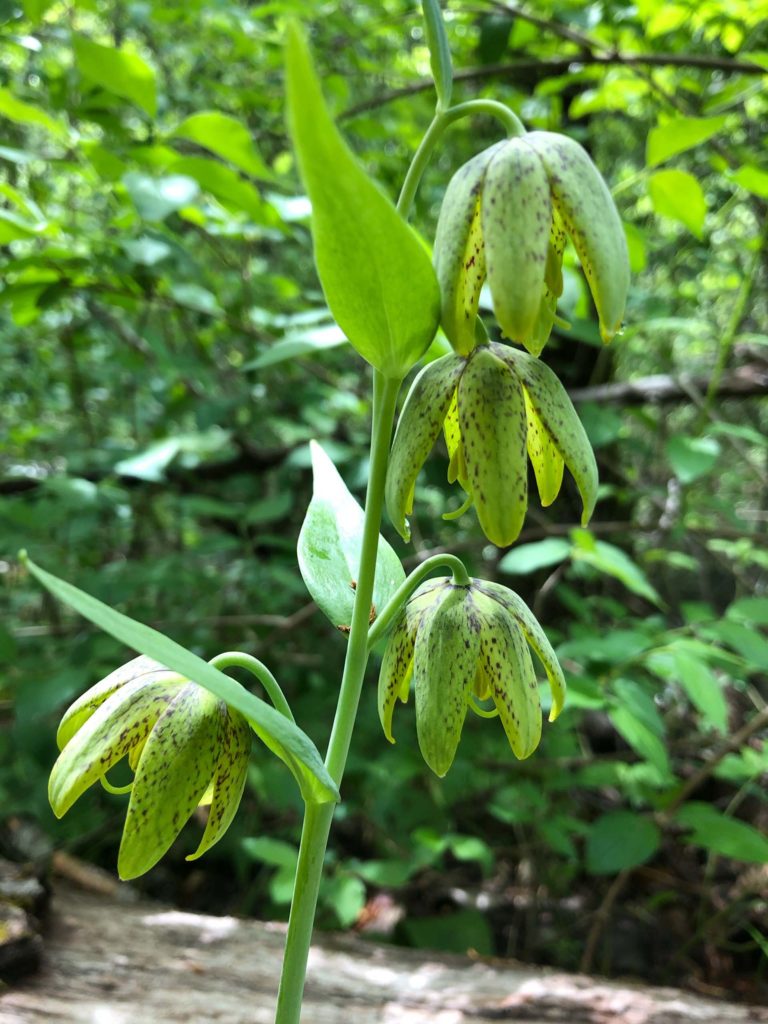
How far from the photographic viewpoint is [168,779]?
2.41 ft

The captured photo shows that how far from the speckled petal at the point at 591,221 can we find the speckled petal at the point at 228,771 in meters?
0.49

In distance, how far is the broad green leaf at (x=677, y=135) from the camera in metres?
1.23

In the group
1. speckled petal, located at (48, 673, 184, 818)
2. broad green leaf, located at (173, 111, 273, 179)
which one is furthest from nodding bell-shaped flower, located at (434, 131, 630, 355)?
broad green leaf, located at (173, 111, 273, 179)

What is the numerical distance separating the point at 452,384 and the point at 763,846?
1.32 m

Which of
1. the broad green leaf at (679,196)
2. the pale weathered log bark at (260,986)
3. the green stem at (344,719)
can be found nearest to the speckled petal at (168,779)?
the green stem at (344,719)

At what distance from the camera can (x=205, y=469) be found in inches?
100

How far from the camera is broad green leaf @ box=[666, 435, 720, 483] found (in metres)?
1.78

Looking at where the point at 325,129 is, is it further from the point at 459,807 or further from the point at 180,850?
the point at 180,850

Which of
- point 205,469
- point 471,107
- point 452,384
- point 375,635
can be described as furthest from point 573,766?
point 471,107

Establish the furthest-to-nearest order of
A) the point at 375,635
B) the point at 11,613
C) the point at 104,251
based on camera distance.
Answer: the point at 11,613 < the point at 104,251 < the point at 375,635

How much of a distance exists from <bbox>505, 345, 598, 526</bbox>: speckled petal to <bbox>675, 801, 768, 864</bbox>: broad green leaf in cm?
119

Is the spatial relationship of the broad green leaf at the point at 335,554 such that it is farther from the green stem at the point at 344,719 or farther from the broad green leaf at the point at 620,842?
the broad green leaf at the point at 620,842

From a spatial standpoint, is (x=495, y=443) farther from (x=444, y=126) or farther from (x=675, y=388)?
(x=675, y=388)

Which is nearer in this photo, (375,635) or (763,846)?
(375,635)
